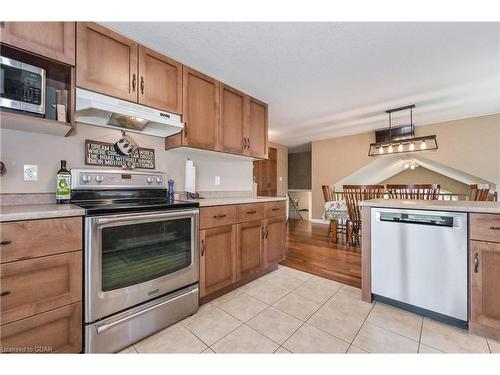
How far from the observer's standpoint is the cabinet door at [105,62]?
1447mm

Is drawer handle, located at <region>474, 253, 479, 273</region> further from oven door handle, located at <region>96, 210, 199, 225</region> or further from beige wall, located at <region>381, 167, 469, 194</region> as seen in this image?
beige wall, located at <region>381, 167, 469, 194</region>

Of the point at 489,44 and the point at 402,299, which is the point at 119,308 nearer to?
the point at 402,299

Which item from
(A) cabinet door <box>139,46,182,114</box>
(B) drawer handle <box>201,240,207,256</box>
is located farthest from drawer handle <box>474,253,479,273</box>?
(A) cabinet door <box>139,46,182,114</box>

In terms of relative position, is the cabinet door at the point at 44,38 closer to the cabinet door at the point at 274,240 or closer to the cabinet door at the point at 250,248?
the cabinet door at the point at 250,248

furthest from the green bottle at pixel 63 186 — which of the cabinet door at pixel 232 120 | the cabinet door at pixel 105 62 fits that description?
the cabinet door at pixel 232 120

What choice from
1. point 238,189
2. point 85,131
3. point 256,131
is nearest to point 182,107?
point 85,131

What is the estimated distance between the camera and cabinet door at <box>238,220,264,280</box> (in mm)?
2111

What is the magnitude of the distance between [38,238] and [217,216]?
1137mm

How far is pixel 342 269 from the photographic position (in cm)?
260

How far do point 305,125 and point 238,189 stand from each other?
2373mm

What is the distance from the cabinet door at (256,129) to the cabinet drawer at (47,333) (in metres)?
2.08

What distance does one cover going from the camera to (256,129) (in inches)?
109

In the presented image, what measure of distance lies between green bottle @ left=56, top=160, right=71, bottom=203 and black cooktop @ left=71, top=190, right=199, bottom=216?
42 mm

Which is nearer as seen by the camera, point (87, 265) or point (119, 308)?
point (87, 265)
